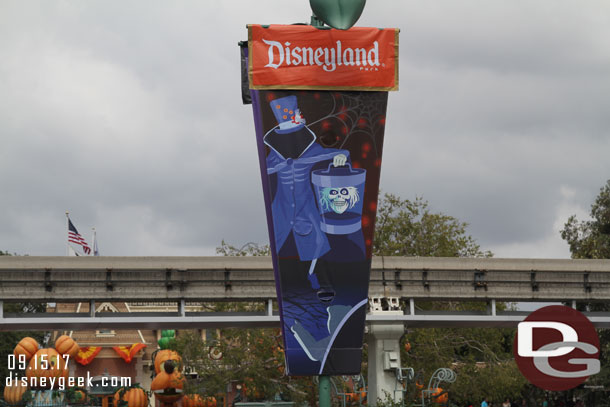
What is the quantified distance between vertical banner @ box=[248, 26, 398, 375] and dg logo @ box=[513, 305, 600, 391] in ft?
30.3

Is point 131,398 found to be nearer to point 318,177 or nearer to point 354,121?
point 318,177

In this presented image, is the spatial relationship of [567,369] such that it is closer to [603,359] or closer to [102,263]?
[603,359]

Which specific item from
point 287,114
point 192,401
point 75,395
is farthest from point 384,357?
point 75,395

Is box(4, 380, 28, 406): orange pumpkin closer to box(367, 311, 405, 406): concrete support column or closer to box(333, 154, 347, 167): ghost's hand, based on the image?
box(367, 311, 405, 406): concrete support column

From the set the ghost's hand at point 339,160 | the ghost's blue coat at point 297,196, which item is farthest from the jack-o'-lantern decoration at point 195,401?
the ghost's hand at point 339,160

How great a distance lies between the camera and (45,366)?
44188 millimetres

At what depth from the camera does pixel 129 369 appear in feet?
205

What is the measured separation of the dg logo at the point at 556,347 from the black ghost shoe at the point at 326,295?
929 cm

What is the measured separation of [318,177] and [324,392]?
6123 mm

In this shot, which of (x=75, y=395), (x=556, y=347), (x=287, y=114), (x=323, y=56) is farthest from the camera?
(x=75, y=395)

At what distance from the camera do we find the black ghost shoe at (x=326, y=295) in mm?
25812

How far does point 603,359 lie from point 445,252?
10371 millimetres

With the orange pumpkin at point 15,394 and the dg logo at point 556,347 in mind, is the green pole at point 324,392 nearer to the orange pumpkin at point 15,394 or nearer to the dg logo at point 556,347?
the dg logo at point 556,347

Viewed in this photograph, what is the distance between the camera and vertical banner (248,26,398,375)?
2555 cm
